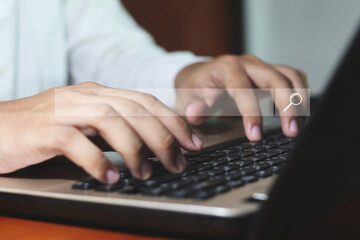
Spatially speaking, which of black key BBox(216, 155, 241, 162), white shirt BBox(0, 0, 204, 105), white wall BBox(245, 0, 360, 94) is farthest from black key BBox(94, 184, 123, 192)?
white wall BBox(245, 0, 360, 94)

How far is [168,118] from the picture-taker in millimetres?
353

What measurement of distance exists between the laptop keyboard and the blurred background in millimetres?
1374

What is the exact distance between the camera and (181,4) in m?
1.75

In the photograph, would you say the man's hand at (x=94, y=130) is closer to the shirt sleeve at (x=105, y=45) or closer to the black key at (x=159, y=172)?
the black key at (x=159, y=172)

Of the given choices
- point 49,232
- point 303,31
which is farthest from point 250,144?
point 303,31

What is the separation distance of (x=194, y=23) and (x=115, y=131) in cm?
156

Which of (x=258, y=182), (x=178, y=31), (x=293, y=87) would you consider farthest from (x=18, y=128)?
(x=178, y=31)

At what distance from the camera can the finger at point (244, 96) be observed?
0.50m

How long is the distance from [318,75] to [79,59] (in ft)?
4.48

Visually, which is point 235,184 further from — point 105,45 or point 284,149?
point 105,45

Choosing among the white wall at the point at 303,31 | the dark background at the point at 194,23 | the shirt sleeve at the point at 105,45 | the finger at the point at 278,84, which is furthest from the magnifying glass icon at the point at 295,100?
the white wall at the point at 303,31

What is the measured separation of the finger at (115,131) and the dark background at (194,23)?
114 cm

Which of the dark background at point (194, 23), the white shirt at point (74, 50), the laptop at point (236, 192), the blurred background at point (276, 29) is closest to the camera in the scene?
the laptop at point (236, 192)

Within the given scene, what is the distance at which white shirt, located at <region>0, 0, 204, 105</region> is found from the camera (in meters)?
0.77
